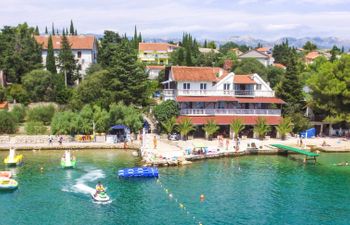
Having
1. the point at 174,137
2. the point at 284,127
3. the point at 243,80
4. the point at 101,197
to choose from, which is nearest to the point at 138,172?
the point at 101,197

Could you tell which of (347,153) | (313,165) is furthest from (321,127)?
(313,165)

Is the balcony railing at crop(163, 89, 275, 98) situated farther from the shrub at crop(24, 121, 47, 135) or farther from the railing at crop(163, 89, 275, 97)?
the shrub at crop(24, 121, 47, 135)

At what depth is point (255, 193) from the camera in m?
38.7

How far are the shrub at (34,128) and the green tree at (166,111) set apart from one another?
15.0m

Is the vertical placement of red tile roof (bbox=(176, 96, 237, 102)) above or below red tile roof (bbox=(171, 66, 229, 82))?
below

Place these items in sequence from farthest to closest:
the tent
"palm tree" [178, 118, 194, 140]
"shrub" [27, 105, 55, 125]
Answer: "shrub" [27, 105, 55, 125] < the tent < "palm tree" [178, 118, 194, 140]

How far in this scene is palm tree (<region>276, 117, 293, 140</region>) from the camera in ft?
194

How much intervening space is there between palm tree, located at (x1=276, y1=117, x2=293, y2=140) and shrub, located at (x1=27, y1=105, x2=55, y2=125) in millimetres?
31832

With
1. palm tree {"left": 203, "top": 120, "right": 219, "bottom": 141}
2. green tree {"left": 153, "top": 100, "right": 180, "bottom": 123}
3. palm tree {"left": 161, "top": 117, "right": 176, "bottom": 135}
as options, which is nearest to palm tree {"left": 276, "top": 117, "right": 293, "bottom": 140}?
palm tree {"left": 203, "top": 120, "right": 219, "bottom": 141}

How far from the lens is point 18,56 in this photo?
77438 mm

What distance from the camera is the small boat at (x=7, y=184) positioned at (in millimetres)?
37844

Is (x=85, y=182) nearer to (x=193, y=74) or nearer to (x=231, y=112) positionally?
(x=231, y=112)

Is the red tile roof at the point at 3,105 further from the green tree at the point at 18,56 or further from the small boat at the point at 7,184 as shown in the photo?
the small boat at the point at 7,184

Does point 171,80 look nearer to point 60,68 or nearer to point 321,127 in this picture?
point 321,127
